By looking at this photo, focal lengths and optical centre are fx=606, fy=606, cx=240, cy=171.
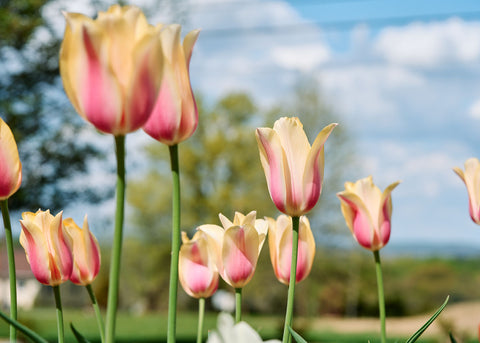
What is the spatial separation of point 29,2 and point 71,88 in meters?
12.0

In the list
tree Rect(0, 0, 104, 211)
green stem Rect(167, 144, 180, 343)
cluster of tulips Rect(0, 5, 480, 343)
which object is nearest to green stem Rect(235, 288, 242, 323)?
cluster of tulips Rect(0, 5, 480, 343)

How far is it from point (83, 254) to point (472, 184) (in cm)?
71

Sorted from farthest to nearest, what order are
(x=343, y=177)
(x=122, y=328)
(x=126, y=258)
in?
(x=126, y=258)
(x=122, y=328)
(x=343, y=177)

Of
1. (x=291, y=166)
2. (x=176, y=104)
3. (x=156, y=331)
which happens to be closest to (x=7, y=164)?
(x=176, y=104)

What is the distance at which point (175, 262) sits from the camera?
63 cm

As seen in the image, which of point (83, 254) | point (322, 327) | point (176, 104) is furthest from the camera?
point (322, 327)

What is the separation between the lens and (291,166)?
0.81 metres

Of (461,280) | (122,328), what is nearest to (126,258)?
(122,328)

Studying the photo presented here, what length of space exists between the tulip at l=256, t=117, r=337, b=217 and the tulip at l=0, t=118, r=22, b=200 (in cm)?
32

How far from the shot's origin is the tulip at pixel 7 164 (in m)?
0.77

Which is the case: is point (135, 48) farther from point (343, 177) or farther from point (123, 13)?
point (343, 177)

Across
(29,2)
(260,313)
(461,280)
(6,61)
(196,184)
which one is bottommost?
(260,313)

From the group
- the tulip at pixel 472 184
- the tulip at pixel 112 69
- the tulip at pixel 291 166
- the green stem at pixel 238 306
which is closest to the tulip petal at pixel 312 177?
the tulip at pixel 291 166

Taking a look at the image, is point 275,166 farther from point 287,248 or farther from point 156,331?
point 156,331
